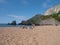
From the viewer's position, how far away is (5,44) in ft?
25.4

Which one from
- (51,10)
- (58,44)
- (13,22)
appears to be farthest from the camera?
(51,10)

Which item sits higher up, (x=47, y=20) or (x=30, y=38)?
(x=47, y=20)


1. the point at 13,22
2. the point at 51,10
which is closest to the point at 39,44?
the point at 13,22

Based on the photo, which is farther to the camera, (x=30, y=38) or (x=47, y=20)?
(x=47, y=20)

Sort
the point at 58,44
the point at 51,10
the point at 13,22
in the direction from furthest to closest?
the point at 51,10 → the point at 13,22 → the point at 58,44

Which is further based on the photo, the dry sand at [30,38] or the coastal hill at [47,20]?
the coastal hill at [47,20]

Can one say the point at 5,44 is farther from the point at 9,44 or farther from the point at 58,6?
the point at 58,6

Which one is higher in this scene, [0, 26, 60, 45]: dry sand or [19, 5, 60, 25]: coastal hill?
[19, 5, 60, 25]: coastal hill

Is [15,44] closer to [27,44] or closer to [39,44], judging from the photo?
[27,44]

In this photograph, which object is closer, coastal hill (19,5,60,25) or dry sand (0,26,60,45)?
dry sand (0,26,60,45)

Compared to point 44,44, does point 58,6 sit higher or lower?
higher

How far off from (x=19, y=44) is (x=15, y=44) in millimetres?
236

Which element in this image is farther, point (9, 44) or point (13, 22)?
point (13, 22)

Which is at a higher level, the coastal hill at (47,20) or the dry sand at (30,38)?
the coastal hill at (47,20)
